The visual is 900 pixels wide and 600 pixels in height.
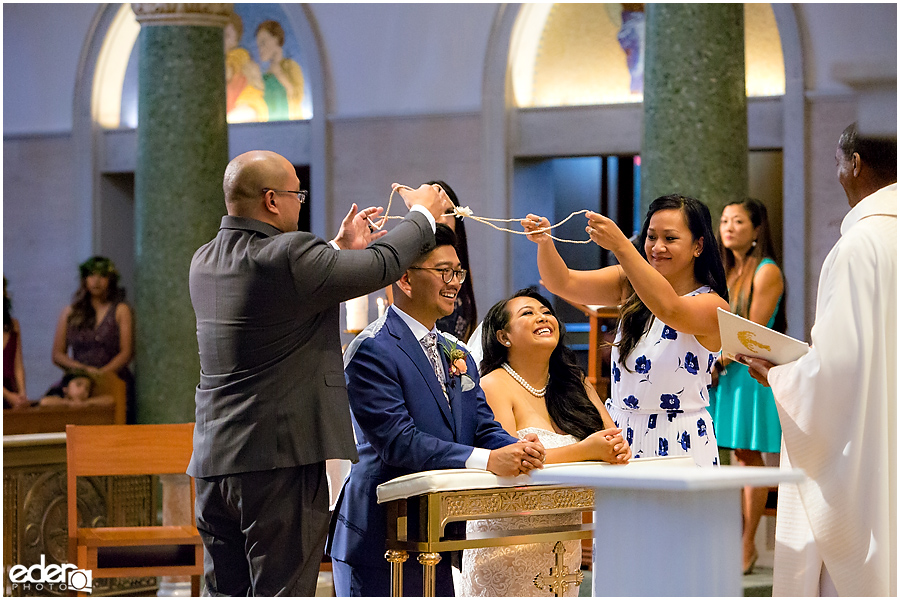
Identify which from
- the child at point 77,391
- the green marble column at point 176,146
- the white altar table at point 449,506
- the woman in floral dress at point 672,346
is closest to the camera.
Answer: the white altar table at point 449,506

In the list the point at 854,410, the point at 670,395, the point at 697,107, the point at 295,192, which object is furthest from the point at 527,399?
the point at 697,107

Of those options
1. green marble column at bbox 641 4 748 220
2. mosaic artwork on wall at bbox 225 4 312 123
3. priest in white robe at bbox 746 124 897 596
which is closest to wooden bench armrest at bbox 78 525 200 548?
priest in white robe at bbox 746 124 897 596

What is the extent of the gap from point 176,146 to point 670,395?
4371 millimetres

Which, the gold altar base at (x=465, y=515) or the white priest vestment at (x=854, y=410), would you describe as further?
the white priest vestment at (x=854, y=410)

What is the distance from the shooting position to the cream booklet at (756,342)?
3426 millimetres

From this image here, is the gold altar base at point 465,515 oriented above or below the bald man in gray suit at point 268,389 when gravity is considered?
below

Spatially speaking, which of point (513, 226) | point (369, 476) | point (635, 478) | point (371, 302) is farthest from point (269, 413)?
point (513, 226)

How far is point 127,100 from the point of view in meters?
11.1

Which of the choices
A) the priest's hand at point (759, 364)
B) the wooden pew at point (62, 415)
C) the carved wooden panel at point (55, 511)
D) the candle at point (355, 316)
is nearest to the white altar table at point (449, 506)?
the priest's hand at point (759, 364)

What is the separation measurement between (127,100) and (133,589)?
20.9 feet

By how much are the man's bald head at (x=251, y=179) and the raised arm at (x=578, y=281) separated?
1.15m

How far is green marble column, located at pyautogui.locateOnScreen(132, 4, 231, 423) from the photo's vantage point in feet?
23.9

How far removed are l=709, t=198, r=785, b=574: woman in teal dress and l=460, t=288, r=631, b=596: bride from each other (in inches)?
86.7

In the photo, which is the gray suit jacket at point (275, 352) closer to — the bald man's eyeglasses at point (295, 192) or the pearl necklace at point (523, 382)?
the bald man's eyeglasses at point (295, 192)
